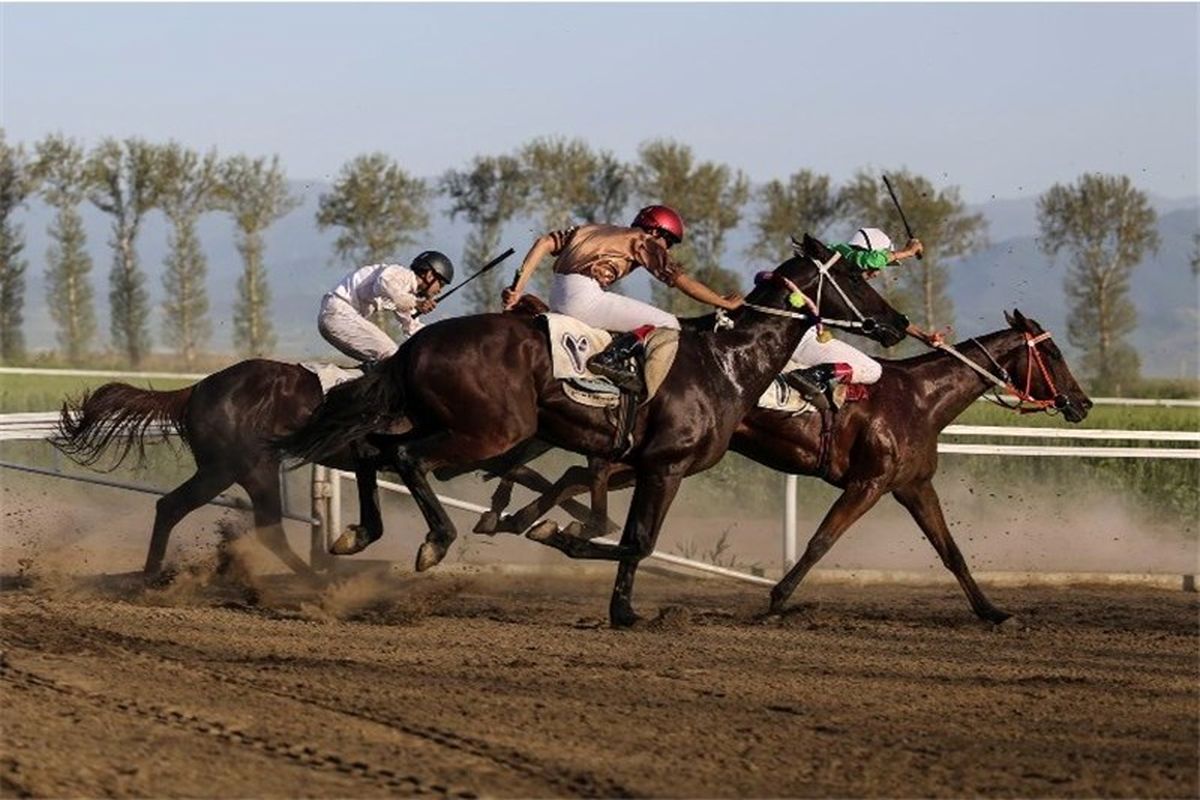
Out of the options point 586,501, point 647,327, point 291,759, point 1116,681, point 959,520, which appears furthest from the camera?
point 959,520

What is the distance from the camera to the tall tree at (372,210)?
41.4m

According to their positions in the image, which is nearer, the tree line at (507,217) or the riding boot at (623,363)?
the riding boot at (623,363)

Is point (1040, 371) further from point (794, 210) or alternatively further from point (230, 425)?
point (794, 210)

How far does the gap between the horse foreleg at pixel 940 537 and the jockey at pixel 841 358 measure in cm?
75

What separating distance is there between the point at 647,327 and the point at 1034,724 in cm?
364

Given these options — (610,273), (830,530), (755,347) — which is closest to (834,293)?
(755,347)

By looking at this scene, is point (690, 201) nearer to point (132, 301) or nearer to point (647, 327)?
point (132, 301)

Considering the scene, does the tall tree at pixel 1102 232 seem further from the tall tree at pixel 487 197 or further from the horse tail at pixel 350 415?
the horse tail at pixel 350 415

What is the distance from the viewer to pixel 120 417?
12109 millimetres

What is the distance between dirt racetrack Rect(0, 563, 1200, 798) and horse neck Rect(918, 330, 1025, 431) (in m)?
1.29

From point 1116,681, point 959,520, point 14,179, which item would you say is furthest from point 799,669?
point 14,179

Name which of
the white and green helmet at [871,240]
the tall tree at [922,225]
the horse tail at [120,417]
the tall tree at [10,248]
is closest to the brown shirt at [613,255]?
the white and green helmet at [871,240]

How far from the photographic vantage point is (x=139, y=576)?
12.0m

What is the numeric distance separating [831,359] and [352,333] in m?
2.93
